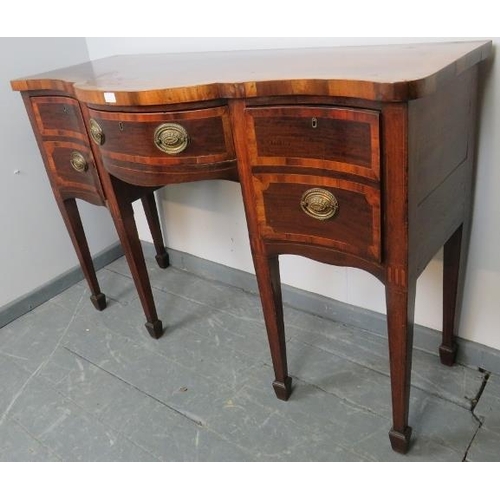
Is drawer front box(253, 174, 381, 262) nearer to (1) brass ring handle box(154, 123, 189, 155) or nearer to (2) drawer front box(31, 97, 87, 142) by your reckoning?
(1) brass ring handle box(154, 123, 189, 155)

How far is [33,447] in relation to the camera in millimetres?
1247

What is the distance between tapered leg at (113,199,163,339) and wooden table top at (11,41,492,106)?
0.33m

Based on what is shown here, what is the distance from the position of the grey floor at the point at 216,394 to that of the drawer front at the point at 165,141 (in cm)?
59

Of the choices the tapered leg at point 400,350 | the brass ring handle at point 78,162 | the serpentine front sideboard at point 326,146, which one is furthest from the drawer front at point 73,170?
the tapered leg at point 400,350

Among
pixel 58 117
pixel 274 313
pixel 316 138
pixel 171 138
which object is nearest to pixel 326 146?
pixel 316 138

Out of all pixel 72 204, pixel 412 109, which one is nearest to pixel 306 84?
pixel 412 109

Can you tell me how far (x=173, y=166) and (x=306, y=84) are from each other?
35cm

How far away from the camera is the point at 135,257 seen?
1.42 meters

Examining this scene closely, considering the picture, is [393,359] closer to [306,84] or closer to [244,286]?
[306,84]

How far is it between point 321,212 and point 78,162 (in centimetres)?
75

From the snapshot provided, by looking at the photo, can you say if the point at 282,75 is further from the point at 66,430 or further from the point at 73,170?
the point at 66,430

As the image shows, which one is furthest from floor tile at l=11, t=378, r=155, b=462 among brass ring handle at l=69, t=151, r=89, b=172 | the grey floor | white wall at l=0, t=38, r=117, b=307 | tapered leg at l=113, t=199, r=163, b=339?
brass ring handle at l=69, t=151, r=89, b=172

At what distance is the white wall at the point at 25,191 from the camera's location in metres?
1.61

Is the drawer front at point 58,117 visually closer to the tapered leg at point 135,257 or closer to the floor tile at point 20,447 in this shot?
the tapered leg at point 135,257
